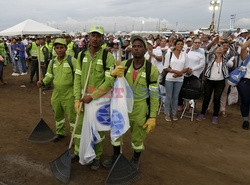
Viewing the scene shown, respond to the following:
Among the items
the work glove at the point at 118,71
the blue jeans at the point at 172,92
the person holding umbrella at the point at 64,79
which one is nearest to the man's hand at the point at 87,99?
the work glove at the point at 118,71

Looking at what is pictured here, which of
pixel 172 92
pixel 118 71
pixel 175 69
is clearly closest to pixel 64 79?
pixel 118 71

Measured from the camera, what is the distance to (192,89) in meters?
6.52

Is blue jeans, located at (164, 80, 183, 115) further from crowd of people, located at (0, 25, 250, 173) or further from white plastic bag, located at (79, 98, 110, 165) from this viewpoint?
white plastic bag, located at (79, 98, 110, 165)

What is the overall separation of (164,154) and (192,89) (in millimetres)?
2541

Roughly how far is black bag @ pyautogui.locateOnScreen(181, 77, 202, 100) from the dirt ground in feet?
2.55

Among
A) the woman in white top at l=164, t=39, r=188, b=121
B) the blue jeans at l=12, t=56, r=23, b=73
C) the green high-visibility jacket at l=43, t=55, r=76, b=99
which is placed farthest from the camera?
the blue jeans at l=12, t=56, r=23, b=73

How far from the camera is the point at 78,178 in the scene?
3.65 m

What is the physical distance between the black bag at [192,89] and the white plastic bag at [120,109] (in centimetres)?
352

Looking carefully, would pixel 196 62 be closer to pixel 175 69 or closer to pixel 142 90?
pixel 175 69

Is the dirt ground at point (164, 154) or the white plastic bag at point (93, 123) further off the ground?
the white plastic bag at point (93, 123)

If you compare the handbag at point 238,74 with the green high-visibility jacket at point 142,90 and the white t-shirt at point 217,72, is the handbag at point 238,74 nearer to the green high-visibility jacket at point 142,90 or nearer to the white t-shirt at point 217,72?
the white t-shirt at point 217,72

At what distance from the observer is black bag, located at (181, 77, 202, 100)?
6430mm

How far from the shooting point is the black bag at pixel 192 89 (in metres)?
6.43

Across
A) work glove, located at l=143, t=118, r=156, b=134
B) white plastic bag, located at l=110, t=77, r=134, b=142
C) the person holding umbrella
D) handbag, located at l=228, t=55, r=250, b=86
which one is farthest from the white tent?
work glove, located at l=143, t=118, r=156, b=134
